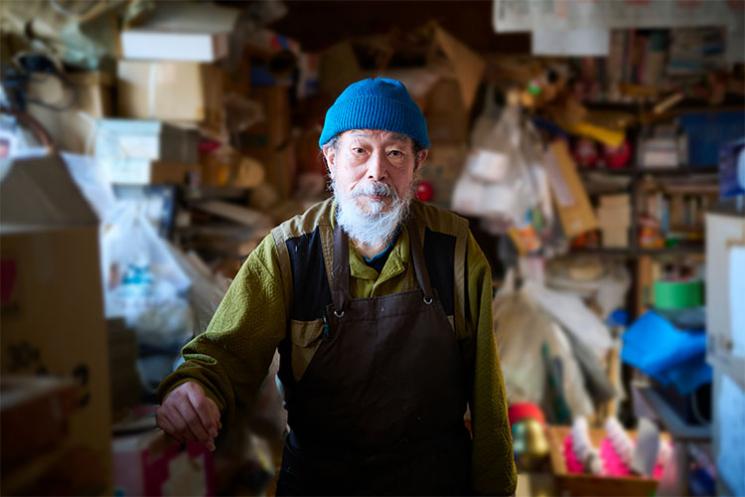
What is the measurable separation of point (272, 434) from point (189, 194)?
1973mm

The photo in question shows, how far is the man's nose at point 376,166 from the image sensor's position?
3.27 ft

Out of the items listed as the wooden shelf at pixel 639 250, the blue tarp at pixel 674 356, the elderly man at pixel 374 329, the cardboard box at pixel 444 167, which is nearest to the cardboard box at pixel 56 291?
the elderly man at pixel 374 329

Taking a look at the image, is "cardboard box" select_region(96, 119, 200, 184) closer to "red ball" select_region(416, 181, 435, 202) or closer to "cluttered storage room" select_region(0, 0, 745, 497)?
"cluttered storage room" select_region(0, 0, 745, 497)

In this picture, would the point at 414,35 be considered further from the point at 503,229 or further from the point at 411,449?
the point at 411,449

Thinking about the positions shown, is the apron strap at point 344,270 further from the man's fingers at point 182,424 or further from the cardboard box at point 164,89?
the cardboard box at point 164,89

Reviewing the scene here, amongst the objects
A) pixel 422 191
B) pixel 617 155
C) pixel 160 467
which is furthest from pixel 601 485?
pixel 617 155

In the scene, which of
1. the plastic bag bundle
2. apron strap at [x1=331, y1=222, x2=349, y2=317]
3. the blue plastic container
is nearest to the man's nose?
apron strap at [x1=331, y1=222, x2=349, y2=317]

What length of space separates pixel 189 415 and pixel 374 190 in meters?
0.39

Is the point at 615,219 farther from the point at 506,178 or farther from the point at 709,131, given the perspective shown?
the point at 506,178

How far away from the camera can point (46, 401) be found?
1.99 feet

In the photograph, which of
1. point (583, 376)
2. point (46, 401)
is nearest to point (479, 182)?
point (583, 376)

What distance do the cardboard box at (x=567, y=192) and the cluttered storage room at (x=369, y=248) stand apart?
0.9 inches

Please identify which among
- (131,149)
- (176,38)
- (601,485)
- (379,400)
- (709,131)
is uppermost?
(176,38)

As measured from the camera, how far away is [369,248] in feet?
3.54
